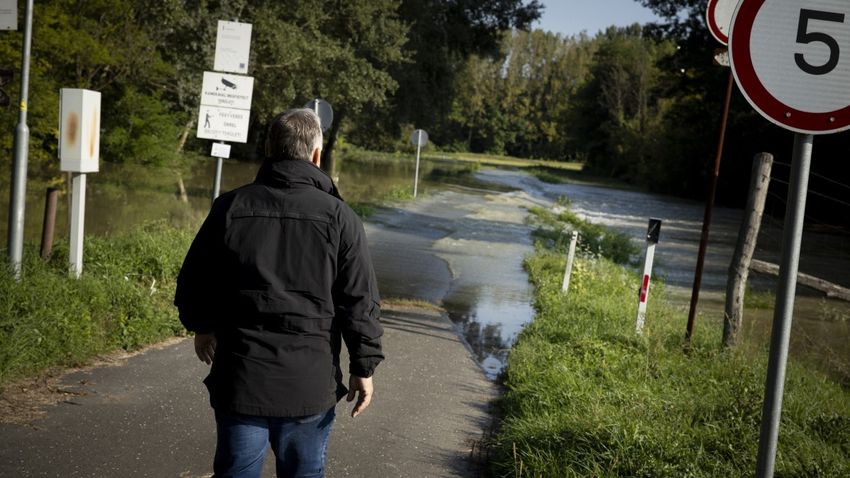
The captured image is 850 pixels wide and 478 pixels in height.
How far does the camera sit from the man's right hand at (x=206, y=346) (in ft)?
10.9

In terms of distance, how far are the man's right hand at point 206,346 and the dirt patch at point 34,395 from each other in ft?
8.33

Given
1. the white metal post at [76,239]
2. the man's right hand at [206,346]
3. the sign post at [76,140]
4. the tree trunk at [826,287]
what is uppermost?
the sign post at [76,140]

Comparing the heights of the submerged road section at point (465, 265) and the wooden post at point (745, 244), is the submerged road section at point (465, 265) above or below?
below

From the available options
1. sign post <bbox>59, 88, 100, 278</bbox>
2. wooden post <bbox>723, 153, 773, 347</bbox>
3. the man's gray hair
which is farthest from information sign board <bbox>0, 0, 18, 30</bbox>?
wooden post <bbox>723, 153, 773, 347</bbox>

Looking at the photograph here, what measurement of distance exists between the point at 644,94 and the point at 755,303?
7632 centimetres

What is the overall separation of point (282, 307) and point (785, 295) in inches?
73.7

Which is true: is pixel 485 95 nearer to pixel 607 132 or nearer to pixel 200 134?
pixel 607 132

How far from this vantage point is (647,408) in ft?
18.6

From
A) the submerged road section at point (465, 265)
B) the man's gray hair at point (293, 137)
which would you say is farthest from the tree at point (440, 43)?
the man's gray hair at point (293, 137)

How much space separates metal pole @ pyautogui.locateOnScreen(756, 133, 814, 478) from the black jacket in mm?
1510

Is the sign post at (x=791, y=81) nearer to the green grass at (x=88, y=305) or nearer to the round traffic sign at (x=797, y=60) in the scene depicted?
the round traffic sign at (x=797, y=60)

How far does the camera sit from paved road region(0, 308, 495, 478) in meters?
4.81

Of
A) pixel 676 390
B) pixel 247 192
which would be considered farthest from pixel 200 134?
pixel 247 192

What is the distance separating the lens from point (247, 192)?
10.3ft
